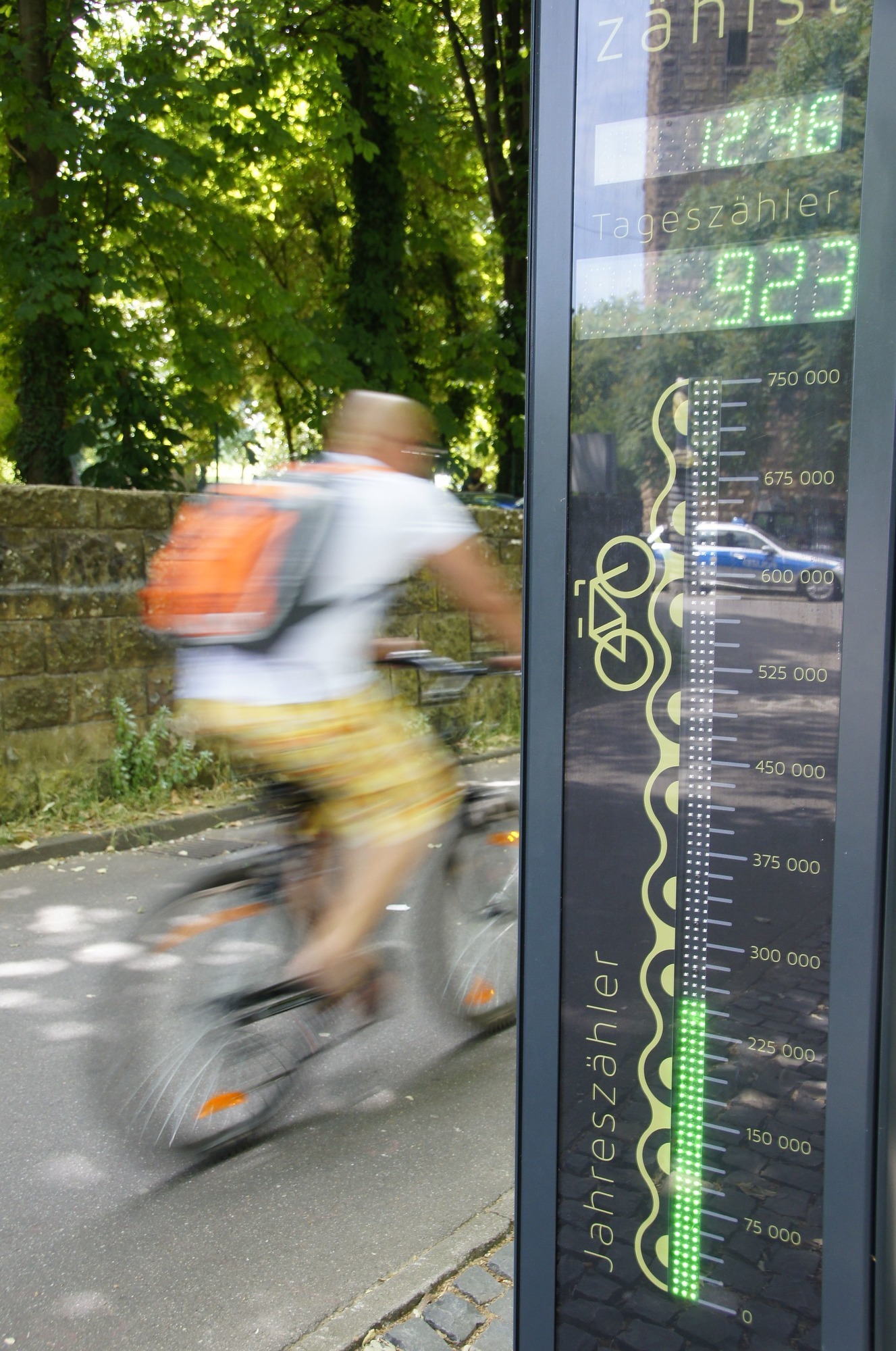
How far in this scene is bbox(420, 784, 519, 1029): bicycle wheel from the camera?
12.9 feet

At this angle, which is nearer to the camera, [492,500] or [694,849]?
[694,849]

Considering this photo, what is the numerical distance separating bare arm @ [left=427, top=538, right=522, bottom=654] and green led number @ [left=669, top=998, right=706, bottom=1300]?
5.43 feet

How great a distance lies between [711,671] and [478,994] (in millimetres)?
2539

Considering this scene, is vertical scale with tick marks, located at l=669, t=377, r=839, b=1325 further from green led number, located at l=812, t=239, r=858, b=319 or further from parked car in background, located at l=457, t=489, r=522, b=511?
parked car in background, located at l=457, t=489, r=522, b=511

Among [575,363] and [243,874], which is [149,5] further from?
[575,363]

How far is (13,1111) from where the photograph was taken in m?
3.68

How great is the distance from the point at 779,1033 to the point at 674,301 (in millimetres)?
1058

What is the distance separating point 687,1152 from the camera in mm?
1857

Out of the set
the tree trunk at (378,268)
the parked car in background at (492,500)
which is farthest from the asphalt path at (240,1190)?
the tree trunk at (378,268)

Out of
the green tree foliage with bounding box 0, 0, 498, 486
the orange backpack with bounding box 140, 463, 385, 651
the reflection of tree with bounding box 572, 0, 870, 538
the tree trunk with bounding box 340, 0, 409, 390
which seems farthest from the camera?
the tree trunk with bounding box 340, 0, 409, 390

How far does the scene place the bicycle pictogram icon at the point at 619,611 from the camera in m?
1.80

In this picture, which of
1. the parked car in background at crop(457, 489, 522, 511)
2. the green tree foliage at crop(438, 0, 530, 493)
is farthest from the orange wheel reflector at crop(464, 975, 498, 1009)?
the green tree foliage at crop(438, 0, 530, 493)

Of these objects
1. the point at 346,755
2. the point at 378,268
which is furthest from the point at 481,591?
the point at 378,268

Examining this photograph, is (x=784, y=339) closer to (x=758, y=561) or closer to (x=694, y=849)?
(x=758, y=561)
